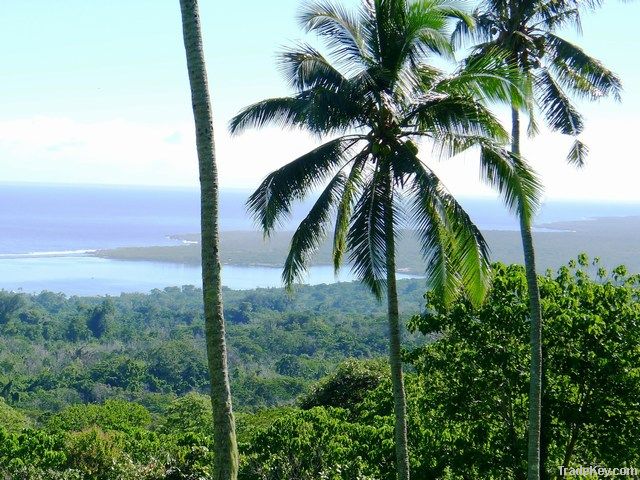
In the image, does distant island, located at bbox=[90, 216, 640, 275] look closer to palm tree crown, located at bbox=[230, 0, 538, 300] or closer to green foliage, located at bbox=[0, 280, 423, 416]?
green foliage, located at bbox=[0, 280, 423, 416]

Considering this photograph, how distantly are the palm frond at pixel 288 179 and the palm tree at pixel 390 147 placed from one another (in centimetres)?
1

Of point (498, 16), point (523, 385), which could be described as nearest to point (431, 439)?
point (523, 385)

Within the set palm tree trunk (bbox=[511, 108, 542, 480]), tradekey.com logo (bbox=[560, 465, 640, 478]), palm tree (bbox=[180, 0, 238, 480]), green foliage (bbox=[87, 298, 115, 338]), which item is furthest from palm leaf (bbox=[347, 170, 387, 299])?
green foliage (bbox=[87, 298, 115, 338])

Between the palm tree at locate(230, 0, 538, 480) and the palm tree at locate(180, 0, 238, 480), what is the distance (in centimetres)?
185

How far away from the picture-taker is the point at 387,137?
25.4ft

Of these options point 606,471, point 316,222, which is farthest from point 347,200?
point 606,471

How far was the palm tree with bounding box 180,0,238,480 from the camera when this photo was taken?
18.9ft

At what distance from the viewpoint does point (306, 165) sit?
26.0 ft

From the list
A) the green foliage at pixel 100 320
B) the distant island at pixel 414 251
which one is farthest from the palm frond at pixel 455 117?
the distant island at pixel 414 251

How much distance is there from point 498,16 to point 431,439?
20.5ft

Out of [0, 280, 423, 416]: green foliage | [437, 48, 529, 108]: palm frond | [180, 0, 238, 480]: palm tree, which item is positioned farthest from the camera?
[0, 280, 423, 416]: green foliage

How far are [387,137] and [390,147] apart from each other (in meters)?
0.11

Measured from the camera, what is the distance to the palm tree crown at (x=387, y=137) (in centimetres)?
743

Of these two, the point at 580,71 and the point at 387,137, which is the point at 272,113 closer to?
the point at 387,137
